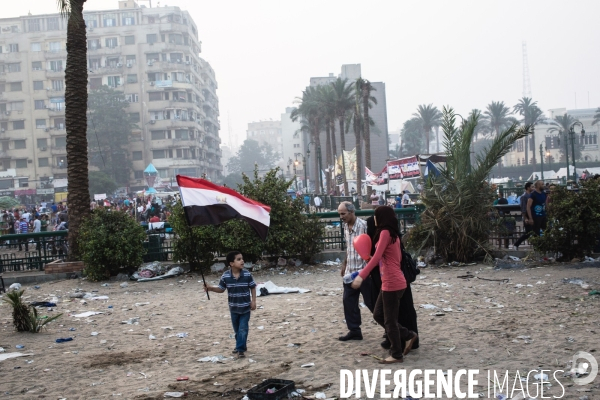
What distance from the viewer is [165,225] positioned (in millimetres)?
16391

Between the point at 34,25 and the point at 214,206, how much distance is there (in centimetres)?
10834

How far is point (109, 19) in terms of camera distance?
104 meters

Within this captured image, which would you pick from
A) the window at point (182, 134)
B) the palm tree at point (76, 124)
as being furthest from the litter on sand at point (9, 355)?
the window at point (182, 134)

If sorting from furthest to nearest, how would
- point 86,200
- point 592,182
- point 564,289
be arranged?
point 86,200 < point 592,182 < point 564,289

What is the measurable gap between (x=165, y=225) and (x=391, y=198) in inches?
864

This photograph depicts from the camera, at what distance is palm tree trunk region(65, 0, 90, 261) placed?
15.8 meters

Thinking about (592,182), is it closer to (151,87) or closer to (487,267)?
(487,267)

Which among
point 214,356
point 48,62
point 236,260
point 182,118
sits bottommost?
point 214,356

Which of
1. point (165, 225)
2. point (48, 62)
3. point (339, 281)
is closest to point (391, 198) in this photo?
point (165, 225)

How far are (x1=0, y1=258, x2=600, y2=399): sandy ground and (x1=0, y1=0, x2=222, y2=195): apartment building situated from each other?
8387cm

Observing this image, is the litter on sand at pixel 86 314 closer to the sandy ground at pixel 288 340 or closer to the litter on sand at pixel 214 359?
the sandy ground at pixel 288 340

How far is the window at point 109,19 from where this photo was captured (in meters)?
104

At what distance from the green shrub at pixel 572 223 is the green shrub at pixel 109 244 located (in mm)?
8445

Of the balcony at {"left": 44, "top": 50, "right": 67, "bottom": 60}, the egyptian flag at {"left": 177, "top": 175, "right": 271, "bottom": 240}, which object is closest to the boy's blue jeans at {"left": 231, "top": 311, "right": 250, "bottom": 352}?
the egyptian flag at {"left": 177, "top": 175, "right": 271, "bottom": 240}
